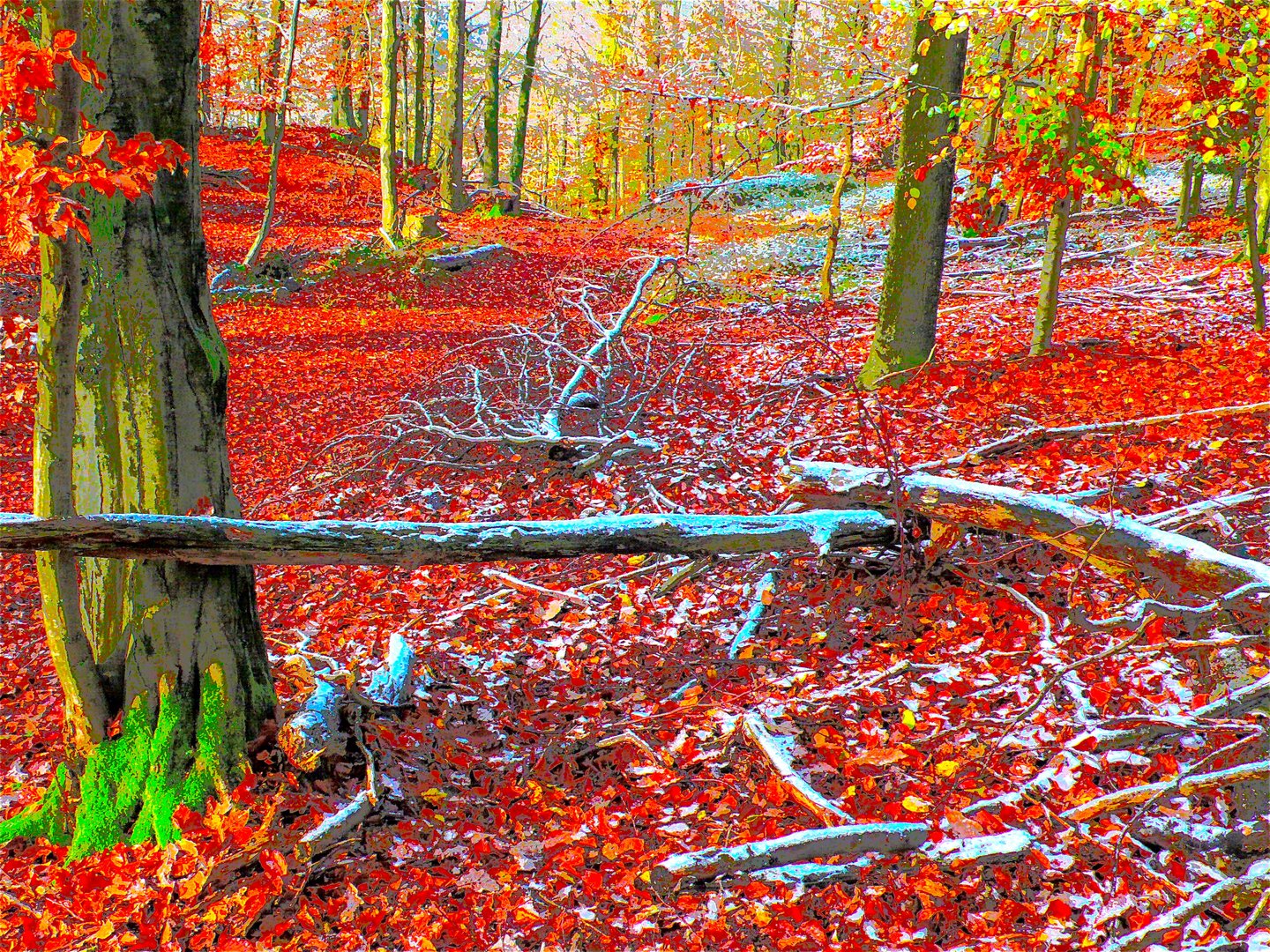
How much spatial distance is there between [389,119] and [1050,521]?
17351mm

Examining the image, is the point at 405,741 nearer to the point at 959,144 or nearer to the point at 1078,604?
the point at 1078,604

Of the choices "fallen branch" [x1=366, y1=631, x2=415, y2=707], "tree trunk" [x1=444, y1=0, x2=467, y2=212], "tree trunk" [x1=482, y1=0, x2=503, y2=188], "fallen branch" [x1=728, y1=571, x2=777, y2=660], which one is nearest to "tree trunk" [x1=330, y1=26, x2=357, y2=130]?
"tree trunk" [x1=482, y1=0, x2=503, y2=188]

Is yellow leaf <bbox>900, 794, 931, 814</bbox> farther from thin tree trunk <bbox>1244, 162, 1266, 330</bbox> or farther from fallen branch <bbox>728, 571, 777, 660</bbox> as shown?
thin tree trunk <bbox>1244, 162, 1266, 330</bbox>

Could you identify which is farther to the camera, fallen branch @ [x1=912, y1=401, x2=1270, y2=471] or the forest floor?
fallen branch @ [x1=912, y1=401, x2=1270, y2=471]

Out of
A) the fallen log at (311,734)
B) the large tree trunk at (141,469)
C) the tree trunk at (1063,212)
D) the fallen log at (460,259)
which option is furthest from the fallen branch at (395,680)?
the fallen log at (460,259)

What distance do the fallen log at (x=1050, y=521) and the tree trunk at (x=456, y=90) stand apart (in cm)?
1871

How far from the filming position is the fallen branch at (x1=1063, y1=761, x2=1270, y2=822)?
2.91 metres

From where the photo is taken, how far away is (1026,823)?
3.25 meters

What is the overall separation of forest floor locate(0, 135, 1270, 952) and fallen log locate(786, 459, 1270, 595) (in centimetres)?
22

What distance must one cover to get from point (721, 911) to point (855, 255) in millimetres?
15959

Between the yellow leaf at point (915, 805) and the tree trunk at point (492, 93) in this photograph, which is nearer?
the yellow leaf at point (915, 805)

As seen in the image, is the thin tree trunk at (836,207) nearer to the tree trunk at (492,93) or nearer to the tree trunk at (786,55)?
the tree trunk at (492,93)

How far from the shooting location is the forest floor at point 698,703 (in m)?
3.17

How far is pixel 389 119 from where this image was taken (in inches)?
697
